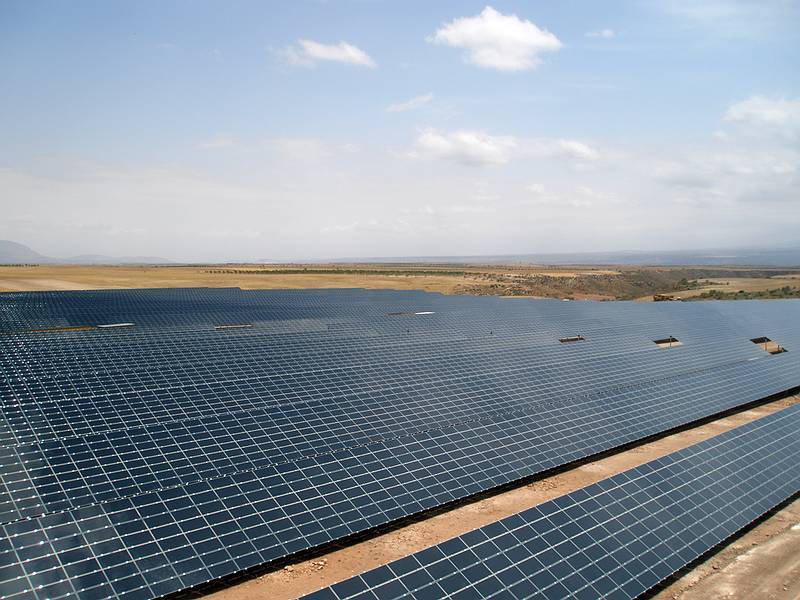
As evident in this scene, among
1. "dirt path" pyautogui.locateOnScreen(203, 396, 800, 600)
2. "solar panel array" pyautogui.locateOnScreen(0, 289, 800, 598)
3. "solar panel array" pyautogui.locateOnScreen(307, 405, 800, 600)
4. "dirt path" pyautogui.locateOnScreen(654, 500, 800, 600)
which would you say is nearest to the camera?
"solar panel array" pyautogui.locateOnScreen(307, 405, 800, 600)

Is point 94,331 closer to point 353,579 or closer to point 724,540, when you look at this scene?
point 353,579

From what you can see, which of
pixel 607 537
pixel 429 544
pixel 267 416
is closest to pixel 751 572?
pixel 607 537

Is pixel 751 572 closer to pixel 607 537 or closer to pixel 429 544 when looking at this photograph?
pixel 607 537

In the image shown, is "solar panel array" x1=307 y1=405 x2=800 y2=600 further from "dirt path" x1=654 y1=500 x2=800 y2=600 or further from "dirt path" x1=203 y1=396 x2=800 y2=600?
"dirt path" x1=203 y1=396 x2=800 y2=600

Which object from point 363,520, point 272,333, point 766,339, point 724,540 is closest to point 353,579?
point 363,520

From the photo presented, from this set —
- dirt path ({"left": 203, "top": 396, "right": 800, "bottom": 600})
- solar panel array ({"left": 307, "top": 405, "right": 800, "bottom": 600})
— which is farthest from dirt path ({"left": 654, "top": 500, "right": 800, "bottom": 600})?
solar panel array ({"left": 307, "top": 405, "right": 800, "bottom": 600})
